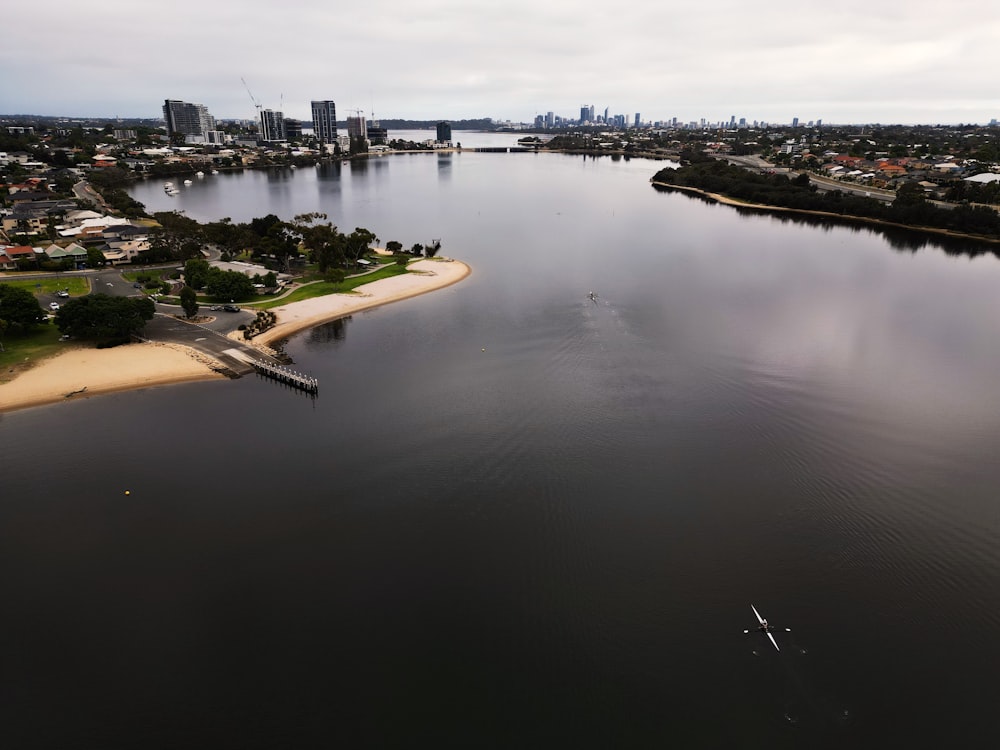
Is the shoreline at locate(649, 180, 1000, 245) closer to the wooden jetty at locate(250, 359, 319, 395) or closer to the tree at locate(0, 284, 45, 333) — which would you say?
the wooden jetty at locate(250, 359, 319, 395)

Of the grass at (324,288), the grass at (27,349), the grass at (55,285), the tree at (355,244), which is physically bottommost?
the grass at (27,349)

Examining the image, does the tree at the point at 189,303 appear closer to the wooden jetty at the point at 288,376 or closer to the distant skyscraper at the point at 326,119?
the wooden jetty at the point at 288,376

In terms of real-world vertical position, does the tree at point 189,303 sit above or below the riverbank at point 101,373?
above


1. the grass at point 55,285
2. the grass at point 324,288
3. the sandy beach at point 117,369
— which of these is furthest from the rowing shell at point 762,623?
the grass at point 55,285

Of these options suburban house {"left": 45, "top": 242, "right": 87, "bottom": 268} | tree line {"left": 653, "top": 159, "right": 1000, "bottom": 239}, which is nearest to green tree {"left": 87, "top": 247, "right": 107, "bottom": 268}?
suburban house {"left": 45, "top": 242, "right": 87, "bottom": 268}

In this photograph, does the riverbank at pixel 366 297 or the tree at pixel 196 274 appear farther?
the tree at pixel 196 274
